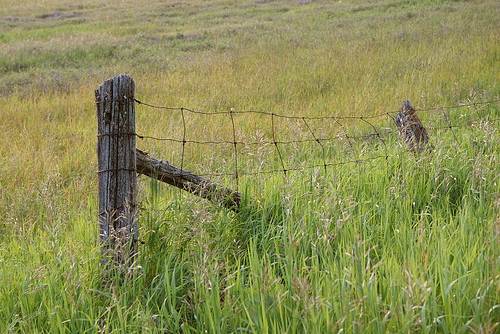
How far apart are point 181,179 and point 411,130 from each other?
241 cm

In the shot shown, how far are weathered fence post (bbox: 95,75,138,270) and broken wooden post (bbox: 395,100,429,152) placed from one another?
8.42ft

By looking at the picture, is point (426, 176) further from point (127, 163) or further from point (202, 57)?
point (202, 57)

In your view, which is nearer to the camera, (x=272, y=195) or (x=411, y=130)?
(x=272, y=195)

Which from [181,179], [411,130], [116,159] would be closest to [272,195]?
[181,179]

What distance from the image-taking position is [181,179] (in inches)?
149

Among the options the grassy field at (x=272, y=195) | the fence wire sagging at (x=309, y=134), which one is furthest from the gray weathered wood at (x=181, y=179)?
the fence wire sagging at (x=309, y=134)

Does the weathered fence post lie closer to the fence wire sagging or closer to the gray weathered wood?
the gray weathered wood

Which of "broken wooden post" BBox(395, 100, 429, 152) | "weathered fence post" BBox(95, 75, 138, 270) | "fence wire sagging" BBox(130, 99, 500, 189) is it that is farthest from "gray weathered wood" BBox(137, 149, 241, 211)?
"fence wire sagging" BBox(130, 99, 500, 189)

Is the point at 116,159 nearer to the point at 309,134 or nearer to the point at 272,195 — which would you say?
the point at 272,195

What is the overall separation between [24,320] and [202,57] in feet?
45.0

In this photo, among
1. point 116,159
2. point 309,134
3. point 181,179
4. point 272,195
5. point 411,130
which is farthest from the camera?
point 309,134

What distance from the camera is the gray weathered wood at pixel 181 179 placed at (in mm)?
3645

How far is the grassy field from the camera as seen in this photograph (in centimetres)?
267

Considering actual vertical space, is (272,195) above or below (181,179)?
below
